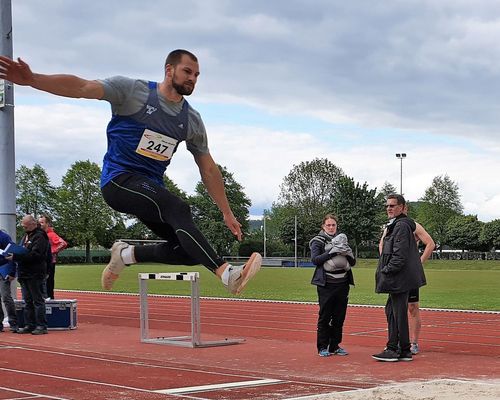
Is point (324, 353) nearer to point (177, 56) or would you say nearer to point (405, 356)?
point (405, 356)

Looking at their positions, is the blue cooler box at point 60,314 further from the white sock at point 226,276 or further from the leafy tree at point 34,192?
the leafy tree at point 34,192

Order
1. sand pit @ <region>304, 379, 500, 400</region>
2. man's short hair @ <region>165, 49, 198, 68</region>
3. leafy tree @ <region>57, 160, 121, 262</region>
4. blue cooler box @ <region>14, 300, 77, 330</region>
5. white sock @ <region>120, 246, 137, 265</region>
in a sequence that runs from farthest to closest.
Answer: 1. leafy tree @ <region>57, 160, 121, 262</region>
2. blue cooler box @ <region>14, 300, 77, 330</region>
3. sand pit @ <region>304, 379, 500, 400</region>
4. white sock @ <region>120, 246, 137, 265</region>
5. man's short hair @ <region>165, 49, 198, 68</region>

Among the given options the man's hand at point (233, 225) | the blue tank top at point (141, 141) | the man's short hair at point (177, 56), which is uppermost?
the man's short hair at point (177, 56)

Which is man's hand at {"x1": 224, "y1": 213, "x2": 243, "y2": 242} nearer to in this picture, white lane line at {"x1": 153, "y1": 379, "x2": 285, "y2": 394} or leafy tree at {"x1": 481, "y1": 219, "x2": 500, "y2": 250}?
white lane line at {"x1": 153, "y1": 379, "x2": 285, "y2": 394}

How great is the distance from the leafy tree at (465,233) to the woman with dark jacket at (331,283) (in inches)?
3201

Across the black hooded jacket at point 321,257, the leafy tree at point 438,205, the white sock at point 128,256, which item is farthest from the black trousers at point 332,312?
the leafy tree at point 438,205

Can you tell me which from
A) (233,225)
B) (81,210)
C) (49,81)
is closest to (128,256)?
(233,225)

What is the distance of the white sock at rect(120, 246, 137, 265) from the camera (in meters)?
5.79

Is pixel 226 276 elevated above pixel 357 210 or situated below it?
below

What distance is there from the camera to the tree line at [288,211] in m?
74.9

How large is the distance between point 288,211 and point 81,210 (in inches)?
1082

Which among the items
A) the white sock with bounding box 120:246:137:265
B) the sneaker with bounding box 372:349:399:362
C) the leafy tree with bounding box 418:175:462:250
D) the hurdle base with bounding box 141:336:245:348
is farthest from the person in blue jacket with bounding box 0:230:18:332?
the leafy tree with bounding box 418:175:462:250

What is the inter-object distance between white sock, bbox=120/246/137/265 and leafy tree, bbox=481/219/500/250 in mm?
83296

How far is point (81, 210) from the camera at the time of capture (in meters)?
74.7
